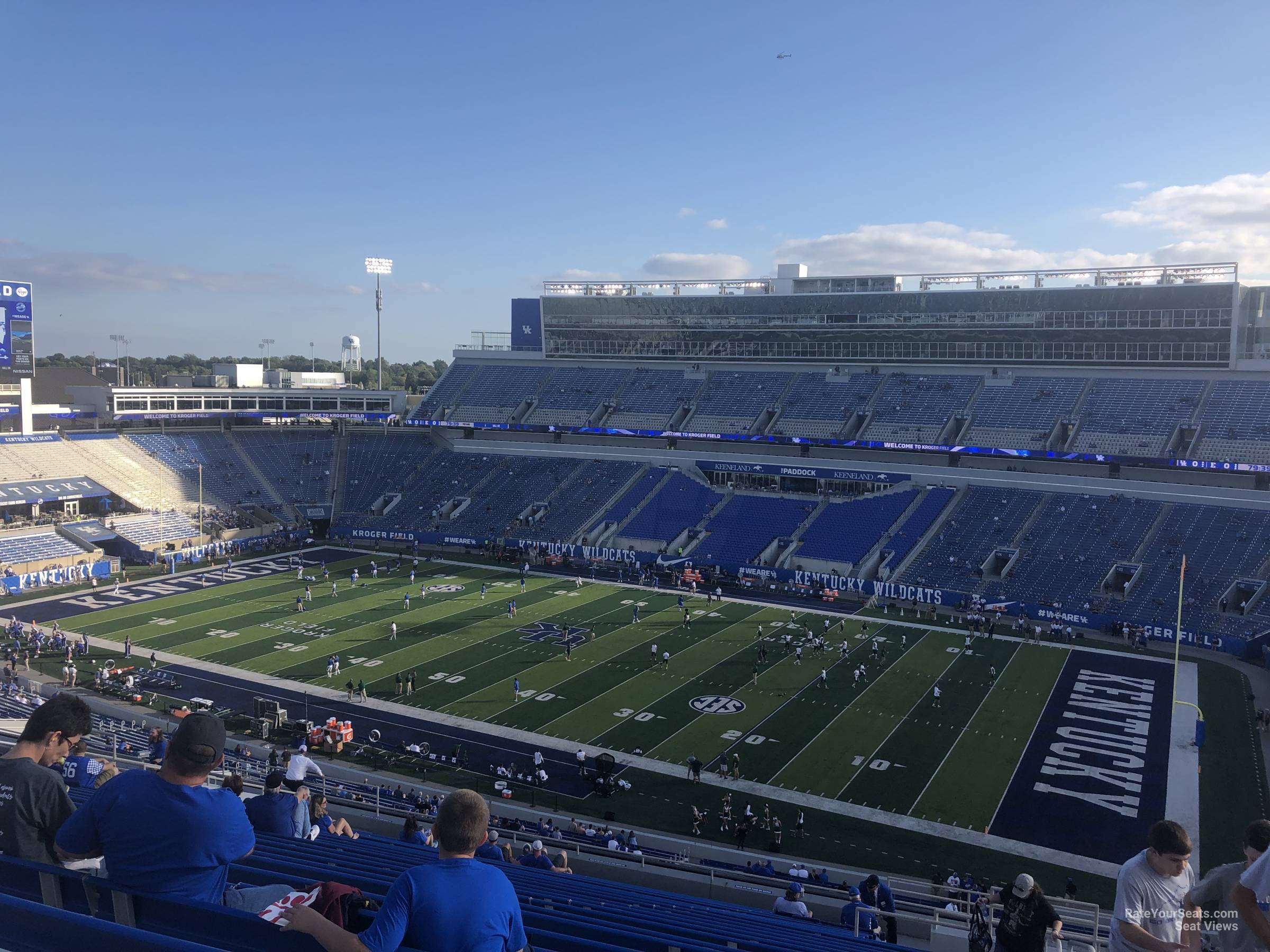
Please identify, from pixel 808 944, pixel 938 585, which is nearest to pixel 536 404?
pixel 938 585

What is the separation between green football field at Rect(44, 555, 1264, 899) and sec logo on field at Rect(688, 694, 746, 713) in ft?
0.28

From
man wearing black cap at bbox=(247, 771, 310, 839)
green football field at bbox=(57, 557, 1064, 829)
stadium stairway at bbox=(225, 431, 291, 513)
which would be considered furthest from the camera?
stadium stairway at bbox=(225, 431, 291, 513)

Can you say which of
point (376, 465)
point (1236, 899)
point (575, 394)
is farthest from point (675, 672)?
point (376, 465)

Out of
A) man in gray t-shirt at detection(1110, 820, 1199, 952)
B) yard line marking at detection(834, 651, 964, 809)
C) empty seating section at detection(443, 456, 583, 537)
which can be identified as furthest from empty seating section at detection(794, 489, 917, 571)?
man in gray t-shirt at detection(1110, 820, 1199, 952)

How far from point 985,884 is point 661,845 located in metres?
6.52

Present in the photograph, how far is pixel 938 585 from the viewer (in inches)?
1661

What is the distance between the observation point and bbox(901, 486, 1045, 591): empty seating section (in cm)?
4266

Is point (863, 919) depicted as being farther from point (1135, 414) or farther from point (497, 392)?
point (497, 392)

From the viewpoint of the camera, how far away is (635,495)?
5591 centimetres

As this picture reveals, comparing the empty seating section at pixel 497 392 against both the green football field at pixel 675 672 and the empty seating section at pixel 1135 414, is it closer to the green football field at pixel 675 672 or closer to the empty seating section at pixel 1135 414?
the green football field at pixel 675 672

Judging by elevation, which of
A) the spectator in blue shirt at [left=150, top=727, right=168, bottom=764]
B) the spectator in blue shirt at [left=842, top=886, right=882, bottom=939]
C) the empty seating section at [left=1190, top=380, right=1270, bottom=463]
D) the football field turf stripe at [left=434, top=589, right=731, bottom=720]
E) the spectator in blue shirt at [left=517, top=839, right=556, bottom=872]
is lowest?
the football field turf stripe at [left=434, top=589, right=731, bottom=720]

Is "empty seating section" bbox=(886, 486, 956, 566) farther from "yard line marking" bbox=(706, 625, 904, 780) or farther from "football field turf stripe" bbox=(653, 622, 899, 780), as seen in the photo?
"football field turf stripe" bbox=(653, 622, 899, 780)

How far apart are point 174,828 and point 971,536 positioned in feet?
149

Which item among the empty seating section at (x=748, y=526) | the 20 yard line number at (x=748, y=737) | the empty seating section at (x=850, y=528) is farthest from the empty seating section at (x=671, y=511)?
the 20 yard line number at (x=748, y=737)
